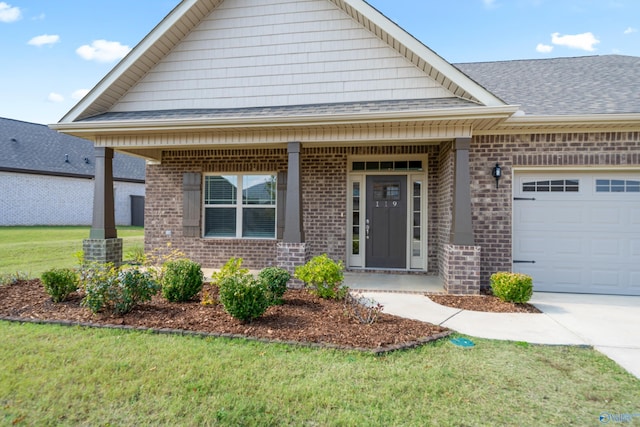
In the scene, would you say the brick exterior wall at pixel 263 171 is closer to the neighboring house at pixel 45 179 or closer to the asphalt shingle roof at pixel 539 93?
the asphalt shingle roof at pixel 539 93

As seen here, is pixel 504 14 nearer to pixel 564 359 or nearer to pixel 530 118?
pixel 530 118

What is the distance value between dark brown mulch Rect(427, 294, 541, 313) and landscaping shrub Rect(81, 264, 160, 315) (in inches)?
165

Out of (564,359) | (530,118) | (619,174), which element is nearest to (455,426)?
(564,359)

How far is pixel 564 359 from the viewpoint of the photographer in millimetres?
3346

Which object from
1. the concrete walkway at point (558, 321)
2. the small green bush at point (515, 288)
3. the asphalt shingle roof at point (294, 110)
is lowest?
Answer: the concrete walkway at point (558, 321)

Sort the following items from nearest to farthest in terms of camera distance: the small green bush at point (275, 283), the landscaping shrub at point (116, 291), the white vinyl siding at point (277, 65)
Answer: the landscaping shrub at point (116, 291) → the small green bush at point (275, 283) → the white vinyl siding at point (277, 65)

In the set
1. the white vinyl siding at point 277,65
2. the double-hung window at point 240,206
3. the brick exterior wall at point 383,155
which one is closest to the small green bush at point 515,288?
the brick exterior wall at point 383,155

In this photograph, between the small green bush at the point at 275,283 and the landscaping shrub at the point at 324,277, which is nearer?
the small green bush at the point at 275,283

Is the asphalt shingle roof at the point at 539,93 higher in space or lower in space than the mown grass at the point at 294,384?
higher

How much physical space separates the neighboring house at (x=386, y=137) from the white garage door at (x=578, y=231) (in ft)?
0.07

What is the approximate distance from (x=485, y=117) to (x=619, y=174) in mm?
2966

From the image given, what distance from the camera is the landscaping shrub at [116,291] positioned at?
14.3 feet

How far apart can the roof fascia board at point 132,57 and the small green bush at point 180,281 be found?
4010 millimetres

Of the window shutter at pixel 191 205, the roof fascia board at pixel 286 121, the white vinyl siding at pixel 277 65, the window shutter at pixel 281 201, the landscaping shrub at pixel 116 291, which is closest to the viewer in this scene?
the landscaping shrub at pixel 116 291
